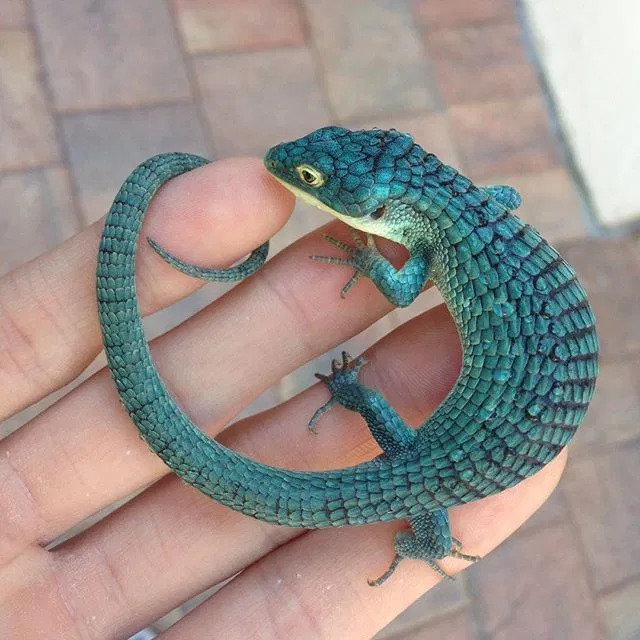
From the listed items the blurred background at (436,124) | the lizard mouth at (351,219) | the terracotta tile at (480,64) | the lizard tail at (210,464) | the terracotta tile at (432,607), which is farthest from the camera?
the terracotta tile at (480,64)

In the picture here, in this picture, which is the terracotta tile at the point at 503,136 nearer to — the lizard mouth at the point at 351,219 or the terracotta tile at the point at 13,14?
the lizard mouth at the point at 351,219

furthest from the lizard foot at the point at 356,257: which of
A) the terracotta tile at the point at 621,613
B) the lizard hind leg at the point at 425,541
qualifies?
Answer: the terracotta tile at the point at 621,613

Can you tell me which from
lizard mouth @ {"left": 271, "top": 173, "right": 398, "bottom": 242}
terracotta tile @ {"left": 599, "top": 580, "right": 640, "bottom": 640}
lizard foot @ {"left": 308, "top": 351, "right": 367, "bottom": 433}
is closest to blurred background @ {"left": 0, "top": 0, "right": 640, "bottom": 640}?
terracotta tile @ {"left": 599, "top": 580, "right": 640, "bottom": 640}

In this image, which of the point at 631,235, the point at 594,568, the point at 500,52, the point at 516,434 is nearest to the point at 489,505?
the point at 516,434

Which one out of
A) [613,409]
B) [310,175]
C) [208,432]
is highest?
[310,175]

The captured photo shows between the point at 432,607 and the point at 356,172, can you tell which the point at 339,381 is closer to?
the point at 356,172

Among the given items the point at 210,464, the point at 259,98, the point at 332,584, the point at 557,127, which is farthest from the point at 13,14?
the point at 332,584

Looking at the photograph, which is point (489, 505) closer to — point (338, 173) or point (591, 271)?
point (338, 173)
